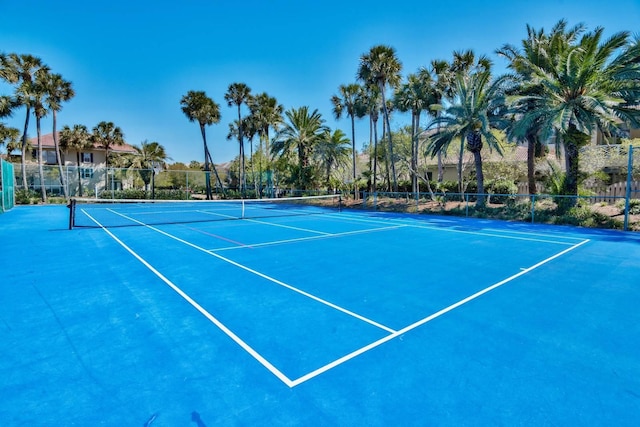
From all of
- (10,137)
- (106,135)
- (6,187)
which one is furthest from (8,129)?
(6,187)

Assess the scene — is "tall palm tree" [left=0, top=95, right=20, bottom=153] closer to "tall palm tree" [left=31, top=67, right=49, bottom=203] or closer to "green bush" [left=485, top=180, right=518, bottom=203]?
"tall palm tree" [left=31, top=67, right=49, bottom=203]

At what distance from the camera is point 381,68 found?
25344 millimetres

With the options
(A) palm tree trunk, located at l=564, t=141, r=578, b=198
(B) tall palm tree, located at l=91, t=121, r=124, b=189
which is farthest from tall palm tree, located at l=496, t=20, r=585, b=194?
(B) tall palm tree, located at l=91, t=121, r=124, b=189

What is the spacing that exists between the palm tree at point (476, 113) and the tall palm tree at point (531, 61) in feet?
3.44

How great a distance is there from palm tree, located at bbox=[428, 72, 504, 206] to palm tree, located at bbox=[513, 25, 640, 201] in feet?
9.86

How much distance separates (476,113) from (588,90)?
18.2 ft

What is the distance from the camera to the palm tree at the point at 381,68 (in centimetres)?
2525

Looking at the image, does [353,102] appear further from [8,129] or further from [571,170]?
[8,129]

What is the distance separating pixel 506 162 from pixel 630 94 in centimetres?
1392

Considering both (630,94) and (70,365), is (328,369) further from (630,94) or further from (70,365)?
(630,94)

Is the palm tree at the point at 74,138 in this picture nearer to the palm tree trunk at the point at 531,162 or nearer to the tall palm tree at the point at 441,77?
the tall palm tree at the point at 441,77

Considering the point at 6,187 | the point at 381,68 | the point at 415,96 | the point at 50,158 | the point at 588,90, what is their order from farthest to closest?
the point at 50,158, the point at 415,96, the point at 381,68, the point at 6,187, the point at 588,90

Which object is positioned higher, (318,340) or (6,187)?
(6,187)

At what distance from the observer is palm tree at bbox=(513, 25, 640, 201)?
611 inches
